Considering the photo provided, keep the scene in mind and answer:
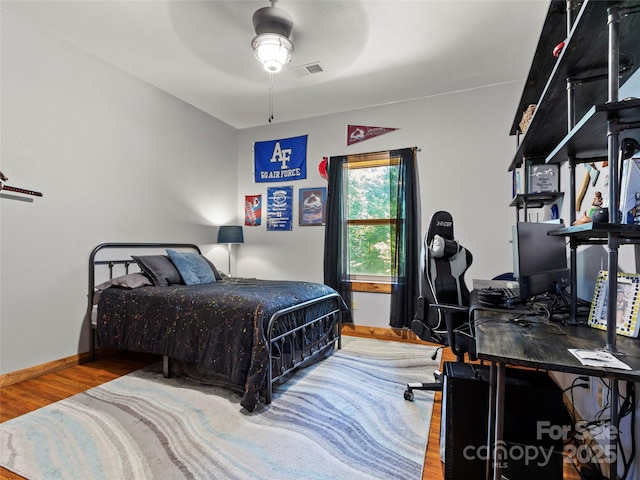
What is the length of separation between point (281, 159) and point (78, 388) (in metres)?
3.31

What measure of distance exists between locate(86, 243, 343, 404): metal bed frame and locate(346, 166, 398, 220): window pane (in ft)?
4.30

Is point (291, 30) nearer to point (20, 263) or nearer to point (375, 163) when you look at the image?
point (375, 163)

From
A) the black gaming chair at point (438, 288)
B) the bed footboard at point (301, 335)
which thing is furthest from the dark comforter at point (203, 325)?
the black gaming chair at point (438, 288)

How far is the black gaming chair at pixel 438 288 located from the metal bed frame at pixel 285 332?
2.78 feet

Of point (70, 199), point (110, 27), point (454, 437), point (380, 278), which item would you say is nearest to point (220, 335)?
point (454, 437)

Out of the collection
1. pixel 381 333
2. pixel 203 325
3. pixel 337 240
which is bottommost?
pixel 381 333

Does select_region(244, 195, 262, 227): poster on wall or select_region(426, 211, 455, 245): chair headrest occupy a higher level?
select_region(244, 195, 262, 227): poster on wall

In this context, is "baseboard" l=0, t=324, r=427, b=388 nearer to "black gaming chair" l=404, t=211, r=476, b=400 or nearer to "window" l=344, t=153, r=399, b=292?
"window" l=344, t=153, r=399, b=292

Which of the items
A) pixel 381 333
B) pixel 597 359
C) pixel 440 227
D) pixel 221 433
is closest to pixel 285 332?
pixel 221 433

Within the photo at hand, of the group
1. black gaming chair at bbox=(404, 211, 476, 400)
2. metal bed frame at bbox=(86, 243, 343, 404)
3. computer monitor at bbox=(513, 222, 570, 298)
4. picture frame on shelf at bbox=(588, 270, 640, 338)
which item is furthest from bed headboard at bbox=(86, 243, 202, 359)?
picture frame on shelf at bbox=(588, 270, 640, 338)

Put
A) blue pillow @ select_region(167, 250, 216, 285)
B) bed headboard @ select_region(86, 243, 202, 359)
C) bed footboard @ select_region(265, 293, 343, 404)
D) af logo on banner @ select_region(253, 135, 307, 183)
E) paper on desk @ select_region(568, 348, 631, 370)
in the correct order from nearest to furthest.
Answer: paper on desk @ select_region(568, 348, 631, 370)
bed footboard @ select_region(265, 293, 343, 404)
bed headboard @ select_region(86, 243, 202, 359)
blue pillow @ select_region(167, 250, 216, 285)
af logo on banner @ select_region(253, 135, 307, 183)

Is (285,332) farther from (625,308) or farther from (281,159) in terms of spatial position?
(281,159)

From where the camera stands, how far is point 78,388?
2344 mm

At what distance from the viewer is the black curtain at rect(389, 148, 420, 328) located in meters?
3.59
